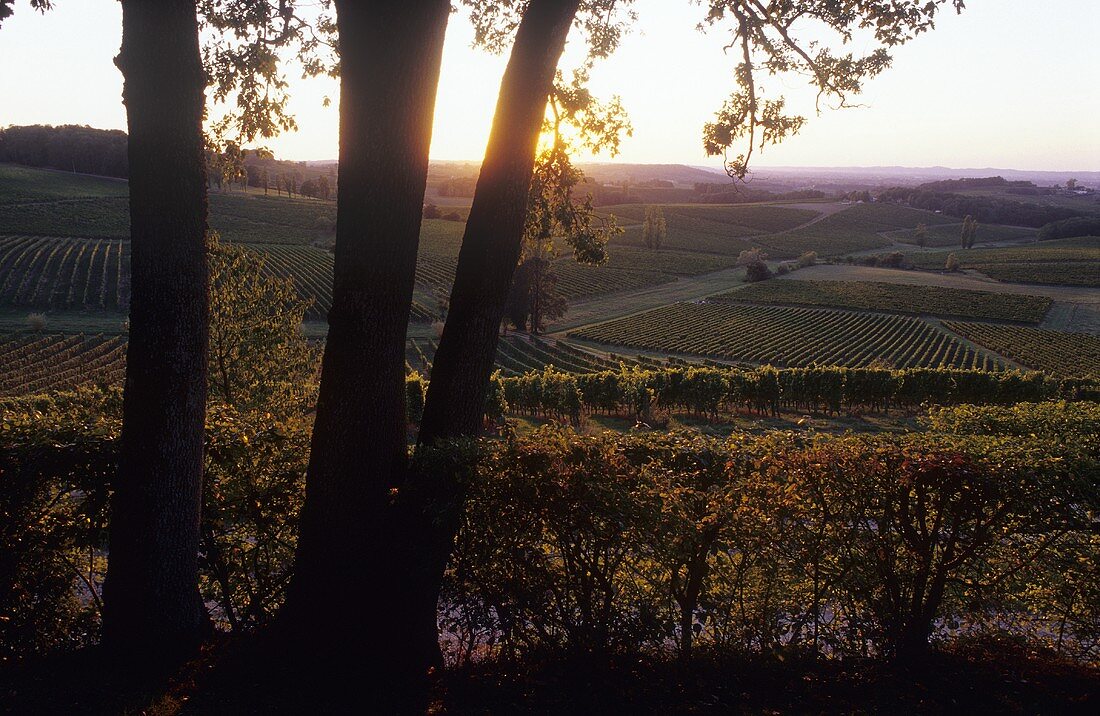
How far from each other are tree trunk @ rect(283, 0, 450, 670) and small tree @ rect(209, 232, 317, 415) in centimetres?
1144

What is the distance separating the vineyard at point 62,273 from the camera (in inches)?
2142

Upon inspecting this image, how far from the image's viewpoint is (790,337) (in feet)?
201

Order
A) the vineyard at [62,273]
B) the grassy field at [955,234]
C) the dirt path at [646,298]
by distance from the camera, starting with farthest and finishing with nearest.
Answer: the grassy field at [955,234]
the dirt path at [646,298]
the vineyard at [62,273]

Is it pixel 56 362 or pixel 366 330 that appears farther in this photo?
pixel 56 362

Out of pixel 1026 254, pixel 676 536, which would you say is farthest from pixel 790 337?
pixel 1026 254

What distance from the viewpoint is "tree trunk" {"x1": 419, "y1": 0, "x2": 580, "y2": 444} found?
459cm

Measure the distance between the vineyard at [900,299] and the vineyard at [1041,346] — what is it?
5978 millimetres

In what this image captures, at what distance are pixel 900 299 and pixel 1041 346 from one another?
75.6 ft

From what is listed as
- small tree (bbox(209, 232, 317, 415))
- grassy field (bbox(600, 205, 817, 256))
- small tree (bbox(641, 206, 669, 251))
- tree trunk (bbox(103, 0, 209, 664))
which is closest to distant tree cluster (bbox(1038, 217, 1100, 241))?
grassy field (bbox(600, 205, 817, 256))

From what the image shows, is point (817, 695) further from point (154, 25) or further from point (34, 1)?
point (34, 1)

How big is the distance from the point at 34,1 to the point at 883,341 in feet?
216

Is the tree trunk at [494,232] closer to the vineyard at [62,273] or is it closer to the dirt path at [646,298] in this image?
the dirt path at [646,298]

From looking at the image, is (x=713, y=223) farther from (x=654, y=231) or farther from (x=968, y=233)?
(x=968, y=233)

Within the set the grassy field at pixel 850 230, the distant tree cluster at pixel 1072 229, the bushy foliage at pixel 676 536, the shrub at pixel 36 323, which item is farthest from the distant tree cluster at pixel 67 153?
the distant tree cluster at pixel 1072 229
